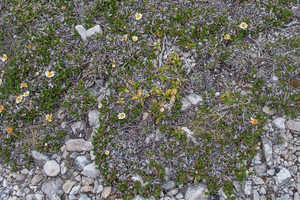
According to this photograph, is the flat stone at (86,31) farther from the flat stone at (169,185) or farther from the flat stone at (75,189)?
the flat stone at (169,185)

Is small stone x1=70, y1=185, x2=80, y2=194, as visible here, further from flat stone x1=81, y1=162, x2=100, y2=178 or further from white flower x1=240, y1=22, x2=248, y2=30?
white flower x1=240, y1=22, x2=248, y2=30

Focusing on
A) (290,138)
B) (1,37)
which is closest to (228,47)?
(290,138)

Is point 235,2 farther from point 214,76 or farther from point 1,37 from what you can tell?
point 1,37

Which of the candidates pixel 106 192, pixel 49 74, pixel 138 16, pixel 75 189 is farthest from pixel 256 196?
pixel 49 74

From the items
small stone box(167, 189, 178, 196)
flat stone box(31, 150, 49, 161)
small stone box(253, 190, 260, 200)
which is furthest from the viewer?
flat stone box(31, 150, 49, 161)

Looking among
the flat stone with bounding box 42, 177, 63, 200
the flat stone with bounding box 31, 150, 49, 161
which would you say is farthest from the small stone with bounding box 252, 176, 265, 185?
the flat stone with bounding box 31, 150, 49, 161

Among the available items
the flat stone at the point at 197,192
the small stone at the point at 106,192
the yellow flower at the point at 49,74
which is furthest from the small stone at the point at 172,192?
the yellow flower at the point at 49,74
